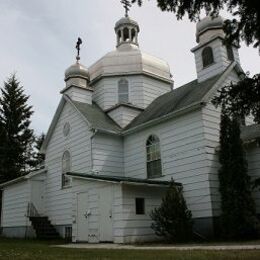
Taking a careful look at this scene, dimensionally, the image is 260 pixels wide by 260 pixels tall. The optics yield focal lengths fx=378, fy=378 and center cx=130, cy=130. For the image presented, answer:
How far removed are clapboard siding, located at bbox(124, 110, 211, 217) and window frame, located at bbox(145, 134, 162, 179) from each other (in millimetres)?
209

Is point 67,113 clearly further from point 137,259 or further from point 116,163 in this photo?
point 137,259

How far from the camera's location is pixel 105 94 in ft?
80.5

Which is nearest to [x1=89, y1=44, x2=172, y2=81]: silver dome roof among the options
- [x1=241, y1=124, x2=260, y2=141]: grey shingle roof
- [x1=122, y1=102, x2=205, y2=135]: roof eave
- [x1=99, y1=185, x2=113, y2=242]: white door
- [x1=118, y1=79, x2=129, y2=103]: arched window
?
[x1=118, y1=79, x2=129, y2=103]: arched window

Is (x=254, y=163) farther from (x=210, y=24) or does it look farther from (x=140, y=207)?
(x=210, y=24)

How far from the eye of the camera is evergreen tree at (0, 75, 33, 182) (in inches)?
1288

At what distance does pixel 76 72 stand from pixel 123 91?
10.7ft

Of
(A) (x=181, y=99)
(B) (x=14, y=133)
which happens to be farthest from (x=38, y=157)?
(A) (x=181, y=99)

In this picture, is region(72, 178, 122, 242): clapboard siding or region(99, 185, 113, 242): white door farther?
region(99, 185, 113, 242): white door

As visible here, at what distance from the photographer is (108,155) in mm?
19859

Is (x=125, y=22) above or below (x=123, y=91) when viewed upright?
above

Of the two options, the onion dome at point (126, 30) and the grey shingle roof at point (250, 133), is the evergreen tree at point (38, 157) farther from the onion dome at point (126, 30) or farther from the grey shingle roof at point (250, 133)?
the grey shingle roof at point (250, 133)

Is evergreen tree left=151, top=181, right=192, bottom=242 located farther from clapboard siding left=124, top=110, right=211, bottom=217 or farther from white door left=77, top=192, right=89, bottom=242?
white door left=77, top=192, right=89, bottom=242

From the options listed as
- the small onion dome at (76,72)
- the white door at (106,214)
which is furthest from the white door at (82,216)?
the small onion dome at (76,72)

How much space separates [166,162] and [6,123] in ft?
70.8
